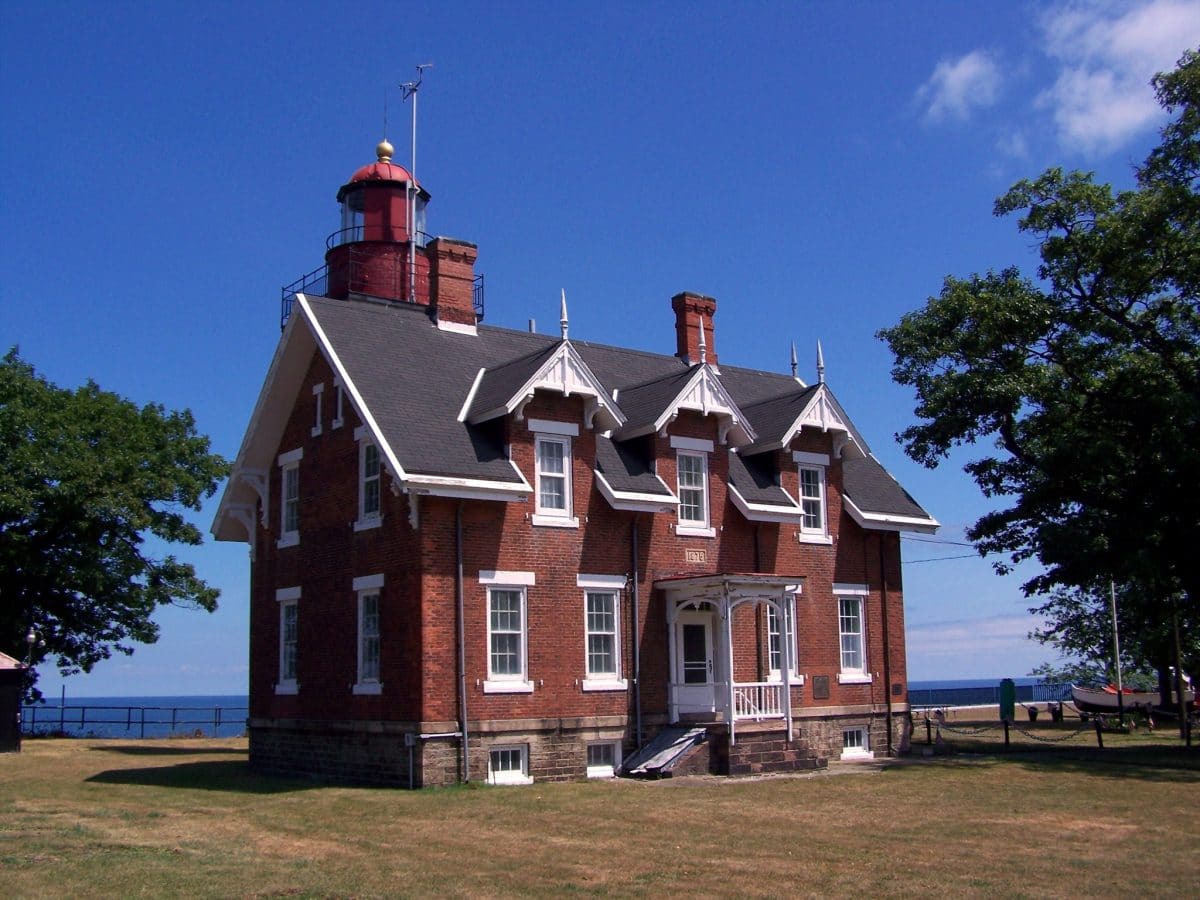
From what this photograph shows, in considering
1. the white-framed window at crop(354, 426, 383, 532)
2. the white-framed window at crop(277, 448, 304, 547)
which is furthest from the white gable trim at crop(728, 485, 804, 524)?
the white-framed window at crop(277, 448, 304, 547)

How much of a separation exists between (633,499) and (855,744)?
29.3ft

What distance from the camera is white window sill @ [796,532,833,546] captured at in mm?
29016

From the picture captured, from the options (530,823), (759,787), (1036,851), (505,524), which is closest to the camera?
(1036,851)

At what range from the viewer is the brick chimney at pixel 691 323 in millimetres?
32469

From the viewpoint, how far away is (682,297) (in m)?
32.3

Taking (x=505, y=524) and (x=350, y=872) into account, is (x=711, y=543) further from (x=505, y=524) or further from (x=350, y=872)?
(x=350, y=872)

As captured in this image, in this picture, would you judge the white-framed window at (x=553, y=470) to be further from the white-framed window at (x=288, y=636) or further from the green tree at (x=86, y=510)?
the green tree at (x=86, y=510)

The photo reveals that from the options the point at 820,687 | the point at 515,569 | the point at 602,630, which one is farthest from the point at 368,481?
A: the point at 820,687

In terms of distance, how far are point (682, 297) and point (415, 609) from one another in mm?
12907

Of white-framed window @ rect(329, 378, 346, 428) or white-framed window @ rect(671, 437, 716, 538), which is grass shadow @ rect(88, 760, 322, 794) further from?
white-framed window @ rect(671, 437, 716, 538)

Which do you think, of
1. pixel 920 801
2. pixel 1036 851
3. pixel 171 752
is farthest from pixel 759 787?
pixel 171 752

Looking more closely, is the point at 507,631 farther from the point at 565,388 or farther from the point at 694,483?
the point at 694,483

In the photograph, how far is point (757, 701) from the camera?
2622 centimetres

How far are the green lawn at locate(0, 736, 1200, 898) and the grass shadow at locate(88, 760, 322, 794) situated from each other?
0.40 ft
